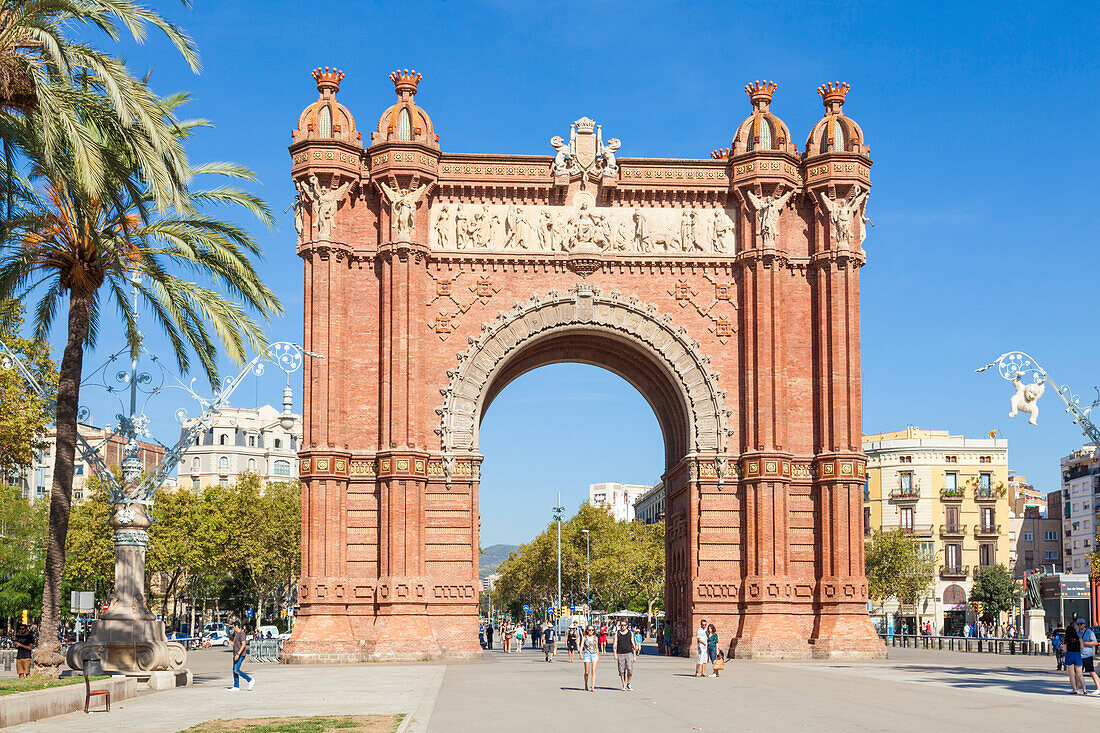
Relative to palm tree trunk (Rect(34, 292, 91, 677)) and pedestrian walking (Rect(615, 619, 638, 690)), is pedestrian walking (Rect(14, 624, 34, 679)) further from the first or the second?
pedestrian walking (Rect(615, 619, 638, 690))

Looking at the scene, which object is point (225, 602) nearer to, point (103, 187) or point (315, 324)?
point (315, 324)

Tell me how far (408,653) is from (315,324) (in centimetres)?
1040

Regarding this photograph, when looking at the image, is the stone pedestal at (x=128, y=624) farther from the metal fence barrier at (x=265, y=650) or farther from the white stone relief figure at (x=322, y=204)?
the white stone relief figure at (x=322, y=204)

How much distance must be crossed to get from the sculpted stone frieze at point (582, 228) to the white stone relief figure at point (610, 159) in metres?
1.02

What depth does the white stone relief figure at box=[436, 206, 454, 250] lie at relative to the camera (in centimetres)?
4031

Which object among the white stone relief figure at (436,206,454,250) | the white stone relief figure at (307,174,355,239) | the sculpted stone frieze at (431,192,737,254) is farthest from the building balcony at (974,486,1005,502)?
the white stone relief figure at (307,174,355,239)

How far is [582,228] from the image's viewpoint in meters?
40.7

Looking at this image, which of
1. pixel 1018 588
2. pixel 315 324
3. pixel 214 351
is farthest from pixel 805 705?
pixel 1018 588

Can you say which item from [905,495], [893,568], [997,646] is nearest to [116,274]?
[997,646]

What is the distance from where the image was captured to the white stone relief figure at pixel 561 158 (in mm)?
40500

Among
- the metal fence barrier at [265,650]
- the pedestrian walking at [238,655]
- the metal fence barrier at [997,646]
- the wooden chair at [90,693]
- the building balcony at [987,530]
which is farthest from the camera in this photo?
the building balcony at [987,530]

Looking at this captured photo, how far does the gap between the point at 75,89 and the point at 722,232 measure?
2391 cm

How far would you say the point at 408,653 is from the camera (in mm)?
37094

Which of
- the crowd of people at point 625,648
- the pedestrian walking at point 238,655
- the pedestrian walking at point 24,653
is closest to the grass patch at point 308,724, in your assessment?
the crowd of people at point 625,648
